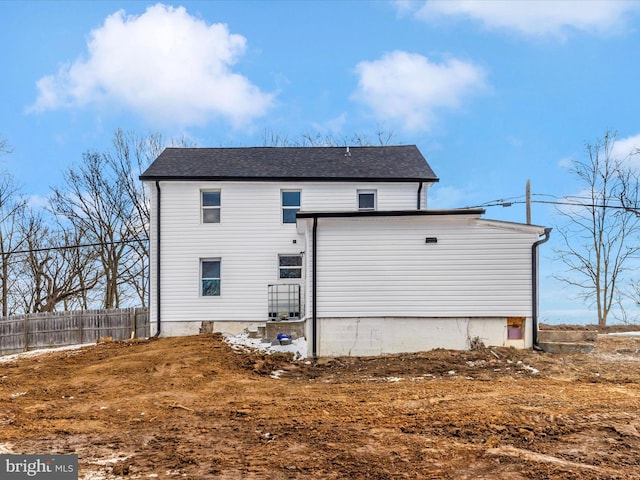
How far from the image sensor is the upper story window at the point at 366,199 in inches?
630

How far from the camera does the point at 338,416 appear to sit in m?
6.44

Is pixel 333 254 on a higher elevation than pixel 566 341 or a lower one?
higher

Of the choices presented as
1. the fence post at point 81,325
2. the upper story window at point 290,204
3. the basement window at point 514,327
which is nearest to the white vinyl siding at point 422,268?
Answer: the basement window at point 514,327

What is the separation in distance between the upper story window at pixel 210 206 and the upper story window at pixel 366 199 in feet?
16.0

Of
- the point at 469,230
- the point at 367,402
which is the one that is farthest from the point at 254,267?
the point at 367,402

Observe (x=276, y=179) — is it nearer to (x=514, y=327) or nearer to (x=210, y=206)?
(x=210, y=206)

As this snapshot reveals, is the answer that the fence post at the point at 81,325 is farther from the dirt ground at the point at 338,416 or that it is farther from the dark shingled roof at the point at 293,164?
the dark shingled roof at the point at 293,164

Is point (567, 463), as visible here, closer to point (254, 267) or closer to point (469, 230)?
point (469, 230)

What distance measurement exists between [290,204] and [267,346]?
5.23 metres

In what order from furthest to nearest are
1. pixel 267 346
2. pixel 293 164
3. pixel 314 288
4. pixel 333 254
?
1. pixel 293 164
2. pixel 267 346
3. pixel 333 254
4. pixel 314 288

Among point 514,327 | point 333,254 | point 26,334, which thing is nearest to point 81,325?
point 26,334

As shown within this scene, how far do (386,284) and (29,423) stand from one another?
8020 millimetres

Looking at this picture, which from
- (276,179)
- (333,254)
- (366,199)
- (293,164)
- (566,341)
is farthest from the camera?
(293,164)

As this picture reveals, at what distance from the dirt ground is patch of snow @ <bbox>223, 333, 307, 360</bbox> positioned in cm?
56
